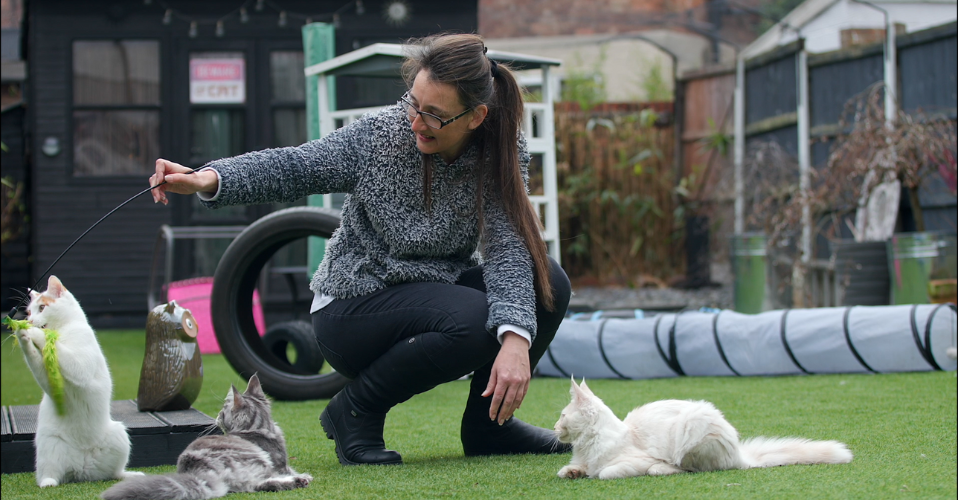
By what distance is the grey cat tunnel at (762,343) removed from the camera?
3705 millimetres

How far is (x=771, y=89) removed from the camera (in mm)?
7828

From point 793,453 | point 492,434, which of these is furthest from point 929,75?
point 492,434

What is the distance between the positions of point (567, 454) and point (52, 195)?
19.8 feet

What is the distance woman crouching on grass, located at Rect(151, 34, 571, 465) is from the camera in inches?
82.4

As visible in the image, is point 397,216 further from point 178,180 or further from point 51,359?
point 51,359

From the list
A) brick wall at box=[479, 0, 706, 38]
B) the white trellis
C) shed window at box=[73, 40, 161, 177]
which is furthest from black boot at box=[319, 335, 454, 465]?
brick wall at box=[479, 0, 706, 38]

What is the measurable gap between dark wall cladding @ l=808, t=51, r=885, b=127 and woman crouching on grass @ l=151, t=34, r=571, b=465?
16.0 feet

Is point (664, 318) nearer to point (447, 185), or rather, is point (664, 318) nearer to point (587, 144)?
point (447, 185)

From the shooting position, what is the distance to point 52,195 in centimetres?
714

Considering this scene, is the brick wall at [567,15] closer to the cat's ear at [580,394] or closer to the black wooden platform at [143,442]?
the black wooden platform at [143,442]

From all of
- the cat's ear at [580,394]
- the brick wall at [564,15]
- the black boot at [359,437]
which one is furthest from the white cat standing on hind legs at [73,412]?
the brick wall at [564,15]

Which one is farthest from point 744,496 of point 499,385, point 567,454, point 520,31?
point 520,31

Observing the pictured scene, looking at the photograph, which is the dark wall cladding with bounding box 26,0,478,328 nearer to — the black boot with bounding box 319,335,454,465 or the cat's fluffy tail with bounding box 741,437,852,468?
the black boot with bounding box 319,335,454,465

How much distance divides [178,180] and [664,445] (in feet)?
3.80
